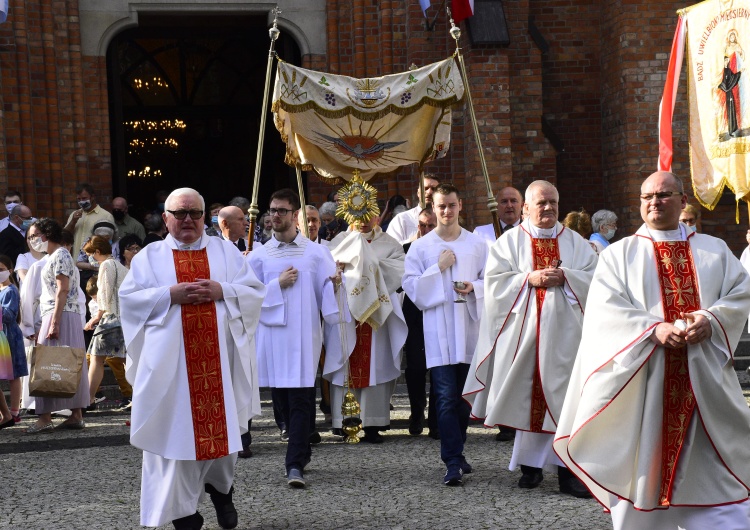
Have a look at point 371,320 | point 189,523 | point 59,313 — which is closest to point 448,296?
point 371,320

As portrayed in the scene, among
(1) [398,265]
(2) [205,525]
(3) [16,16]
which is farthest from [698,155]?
(3) [16,16]

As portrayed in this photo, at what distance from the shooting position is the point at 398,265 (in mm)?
9844

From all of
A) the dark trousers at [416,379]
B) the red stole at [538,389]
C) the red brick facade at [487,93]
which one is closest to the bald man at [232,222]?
the dark trousers at [416,379]

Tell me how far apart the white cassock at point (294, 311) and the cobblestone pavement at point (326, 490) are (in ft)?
2.46

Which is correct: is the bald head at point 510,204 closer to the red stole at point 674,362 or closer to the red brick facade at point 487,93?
the red stole at point 674,362

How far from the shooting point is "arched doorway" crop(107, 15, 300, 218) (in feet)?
54.9

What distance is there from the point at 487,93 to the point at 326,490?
26.9 ft

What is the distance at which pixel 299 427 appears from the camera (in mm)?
7648

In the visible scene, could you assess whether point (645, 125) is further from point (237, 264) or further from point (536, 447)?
point (237, 264)

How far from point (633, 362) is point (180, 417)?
2392mm

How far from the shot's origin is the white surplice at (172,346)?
20.6 ft

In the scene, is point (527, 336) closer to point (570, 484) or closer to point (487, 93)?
point (570, 484)

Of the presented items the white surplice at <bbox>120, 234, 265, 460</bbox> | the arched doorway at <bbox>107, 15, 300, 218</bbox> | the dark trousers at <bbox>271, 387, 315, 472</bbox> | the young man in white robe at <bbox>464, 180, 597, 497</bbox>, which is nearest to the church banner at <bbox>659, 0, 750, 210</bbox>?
the young man in white robe at <bbox>464, 180, 597, 497</bbox>

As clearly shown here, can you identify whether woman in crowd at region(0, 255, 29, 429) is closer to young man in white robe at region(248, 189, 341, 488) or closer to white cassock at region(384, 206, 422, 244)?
young man in white robe at region(248, 189, 341, 488)
